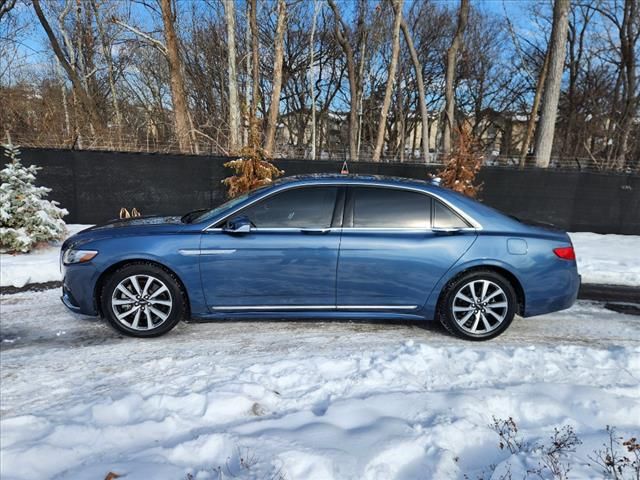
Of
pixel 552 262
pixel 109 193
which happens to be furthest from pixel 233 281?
pixel 109 193

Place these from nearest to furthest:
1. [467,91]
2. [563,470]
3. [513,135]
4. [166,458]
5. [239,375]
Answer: [563,470] → [166,458] → [239,375] → [467,91] → [513,135]

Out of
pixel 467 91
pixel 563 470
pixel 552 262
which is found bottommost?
pixel 563 470

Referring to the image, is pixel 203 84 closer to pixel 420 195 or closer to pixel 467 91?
pixel 467 91

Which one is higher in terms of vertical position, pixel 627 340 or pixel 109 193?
pixel 109 193

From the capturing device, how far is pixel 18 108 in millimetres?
13609

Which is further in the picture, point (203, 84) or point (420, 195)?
point (203, 84)

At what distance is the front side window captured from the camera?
3.89 meters

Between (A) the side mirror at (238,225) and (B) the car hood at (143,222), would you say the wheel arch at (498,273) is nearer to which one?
(A) the side mirror at (238,225)

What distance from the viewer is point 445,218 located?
3.96 metres

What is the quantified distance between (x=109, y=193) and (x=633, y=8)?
85.7ft

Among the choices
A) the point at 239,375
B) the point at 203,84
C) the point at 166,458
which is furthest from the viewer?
A: the point at 203,84

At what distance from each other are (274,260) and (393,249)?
1.11 m

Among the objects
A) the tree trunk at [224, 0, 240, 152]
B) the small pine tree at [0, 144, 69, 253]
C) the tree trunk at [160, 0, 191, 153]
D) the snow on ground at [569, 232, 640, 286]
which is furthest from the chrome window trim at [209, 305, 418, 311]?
the tree trunk at [160, 0, 191, 153]

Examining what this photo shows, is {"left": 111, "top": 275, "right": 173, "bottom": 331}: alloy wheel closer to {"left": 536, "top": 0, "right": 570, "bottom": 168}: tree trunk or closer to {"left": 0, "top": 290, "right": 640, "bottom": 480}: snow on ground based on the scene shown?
{"left": 0, "top": 290, "right": 640, "bottom": 480}: snow on ground
